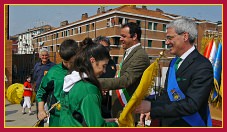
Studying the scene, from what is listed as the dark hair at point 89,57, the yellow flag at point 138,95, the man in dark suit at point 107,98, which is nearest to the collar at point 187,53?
the yellow flag at point 138,95

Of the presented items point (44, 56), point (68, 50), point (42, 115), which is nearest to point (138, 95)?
point (68, 50)

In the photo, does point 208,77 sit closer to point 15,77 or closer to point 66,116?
point 66,116

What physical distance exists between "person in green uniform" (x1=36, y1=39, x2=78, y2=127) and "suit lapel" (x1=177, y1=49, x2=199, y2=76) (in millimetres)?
1625

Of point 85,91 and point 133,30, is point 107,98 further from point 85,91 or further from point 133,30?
point 85,91

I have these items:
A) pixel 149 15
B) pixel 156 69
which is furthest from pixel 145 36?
pixel 156 69

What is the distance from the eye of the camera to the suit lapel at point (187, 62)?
97.7 inches

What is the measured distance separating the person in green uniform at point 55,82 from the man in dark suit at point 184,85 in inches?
56.4

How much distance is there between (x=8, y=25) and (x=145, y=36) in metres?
39.0

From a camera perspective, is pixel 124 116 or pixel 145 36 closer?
pixel 124 116

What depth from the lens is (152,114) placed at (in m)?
2.39

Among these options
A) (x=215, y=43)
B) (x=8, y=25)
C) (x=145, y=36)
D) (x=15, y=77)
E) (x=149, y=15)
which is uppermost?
(x=149, y=15)

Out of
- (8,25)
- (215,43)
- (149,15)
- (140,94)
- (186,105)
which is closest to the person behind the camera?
(186,105)

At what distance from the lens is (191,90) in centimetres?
233

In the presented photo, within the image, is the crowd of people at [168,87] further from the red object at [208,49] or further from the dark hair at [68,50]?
the red object at [208,49]
